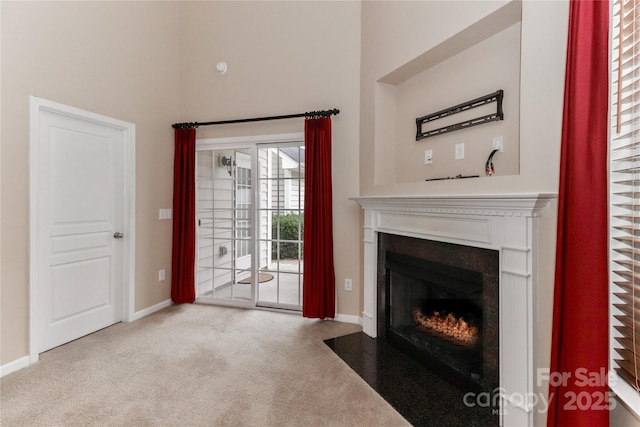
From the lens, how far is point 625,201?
51.1 inches

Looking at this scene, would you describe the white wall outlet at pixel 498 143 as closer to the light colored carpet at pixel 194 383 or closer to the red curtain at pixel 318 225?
the red curtain at pixel 318 225

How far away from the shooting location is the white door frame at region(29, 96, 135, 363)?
7.97 ft

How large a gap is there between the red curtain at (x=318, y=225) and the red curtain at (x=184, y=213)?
1449mm

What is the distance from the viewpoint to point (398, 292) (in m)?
2.84

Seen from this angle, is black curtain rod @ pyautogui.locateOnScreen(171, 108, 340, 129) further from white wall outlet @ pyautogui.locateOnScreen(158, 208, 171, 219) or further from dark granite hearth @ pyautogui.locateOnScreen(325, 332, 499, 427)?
dark granite hearth @ pyautogui.locateOnScreen(325, 332, 499, 427)

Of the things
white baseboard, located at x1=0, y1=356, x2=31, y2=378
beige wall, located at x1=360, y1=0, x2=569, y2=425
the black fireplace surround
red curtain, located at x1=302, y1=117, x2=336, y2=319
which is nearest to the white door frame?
white baseboard, located at x1=0, y1=356, x2=31, y2=378

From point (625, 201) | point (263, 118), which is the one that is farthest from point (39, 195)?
point (625, 201)

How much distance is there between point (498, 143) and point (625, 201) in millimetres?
882

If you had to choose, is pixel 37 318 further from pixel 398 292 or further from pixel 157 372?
pixel 398 292

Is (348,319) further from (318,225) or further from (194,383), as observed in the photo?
(194,383)

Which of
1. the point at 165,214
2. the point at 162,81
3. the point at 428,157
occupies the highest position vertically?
the point at 162,81

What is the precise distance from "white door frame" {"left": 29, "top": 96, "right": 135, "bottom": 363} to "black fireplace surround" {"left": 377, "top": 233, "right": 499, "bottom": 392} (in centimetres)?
261

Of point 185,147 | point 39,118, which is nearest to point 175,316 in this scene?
point 185,147

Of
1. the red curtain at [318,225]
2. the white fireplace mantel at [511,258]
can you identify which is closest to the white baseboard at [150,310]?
the red curtain at [318,225]
